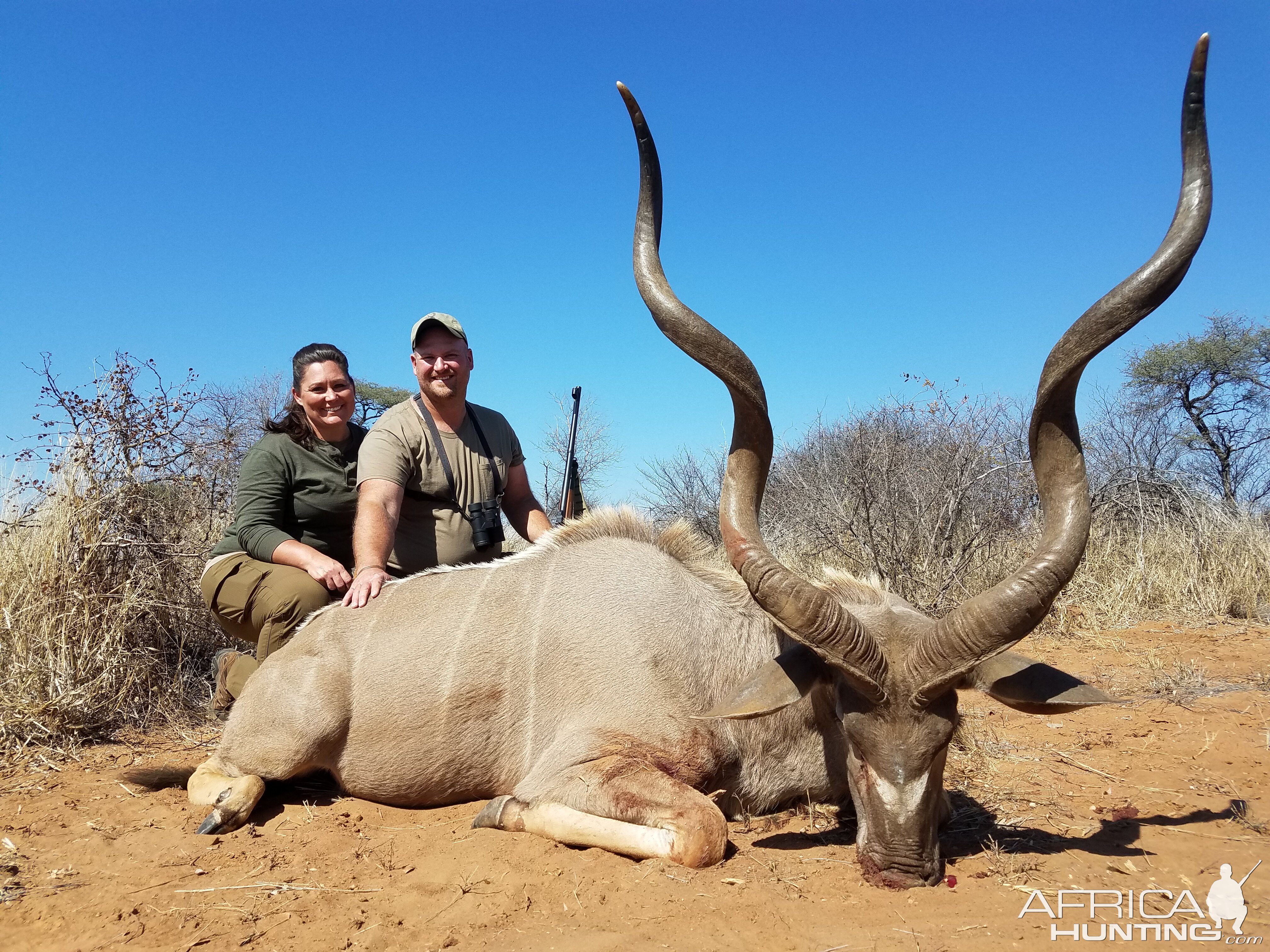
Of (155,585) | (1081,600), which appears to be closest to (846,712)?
(155,585)

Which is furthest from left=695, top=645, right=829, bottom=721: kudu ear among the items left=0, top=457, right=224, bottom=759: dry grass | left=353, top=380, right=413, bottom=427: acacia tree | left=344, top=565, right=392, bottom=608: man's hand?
left=353, top=380, right=413, bottom=427: acacia tree

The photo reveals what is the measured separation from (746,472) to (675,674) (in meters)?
0.86

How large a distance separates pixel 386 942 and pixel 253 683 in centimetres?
172

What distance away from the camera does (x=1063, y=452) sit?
9.96 ft

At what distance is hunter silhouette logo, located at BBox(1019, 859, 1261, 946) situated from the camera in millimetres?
2455

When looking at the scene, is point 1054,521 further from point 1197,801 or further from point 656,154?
point 656,154

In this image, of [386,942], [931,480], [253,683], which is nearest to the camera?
[386,942]

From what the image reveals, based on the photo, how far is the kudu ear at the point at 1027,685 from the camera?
2.95 meters

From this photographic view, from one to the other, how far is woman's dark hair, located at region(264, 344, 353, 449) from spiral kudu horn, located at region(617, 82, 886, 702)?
7.30 ft

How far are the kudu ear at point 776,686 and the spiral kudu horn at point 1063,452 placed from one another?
0.39m

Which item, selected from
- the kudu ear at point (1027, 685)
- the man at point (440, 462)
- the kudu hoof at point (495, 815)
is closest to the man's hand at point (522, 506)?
the man at point (440, 462)

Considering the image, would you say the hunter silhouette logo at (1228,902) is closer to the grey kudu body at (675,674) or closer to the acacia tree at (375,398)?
the grey kudu body at (675,674)

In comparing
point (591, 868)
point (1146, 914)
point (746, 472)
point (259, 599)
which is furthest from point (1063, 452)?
point (259, 599)

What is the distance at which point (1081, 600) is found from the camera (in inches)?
310
